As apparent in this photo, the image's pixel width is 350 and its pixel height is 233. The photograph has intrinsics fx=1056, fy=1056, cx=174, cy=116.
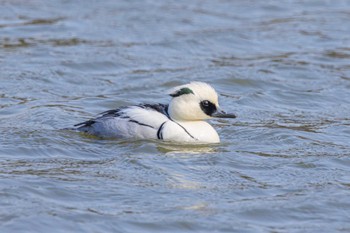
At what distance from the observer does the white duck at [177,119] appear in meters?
12.4

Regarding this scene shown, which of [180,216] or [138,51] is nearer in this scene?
[180,216]

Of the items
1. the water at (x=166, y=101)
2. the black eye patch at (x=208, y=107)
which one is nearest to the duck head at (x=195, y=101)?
the black eye patch at (x=208, y=107)

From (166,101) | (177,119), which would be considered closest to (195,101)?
(177,119)

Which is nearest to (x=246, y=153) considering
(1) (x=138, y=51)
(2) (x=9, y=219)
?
(2) (x=9, y=219)

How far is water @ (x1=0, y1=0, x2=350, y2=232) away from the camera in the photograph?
9.99 m

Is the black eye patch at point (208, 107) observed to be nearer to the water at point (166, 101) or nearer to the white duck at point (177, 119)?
the white duck at point (177, 119)

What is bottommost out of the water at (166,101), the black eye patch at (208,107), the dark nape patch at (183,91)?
the water at (166,101)

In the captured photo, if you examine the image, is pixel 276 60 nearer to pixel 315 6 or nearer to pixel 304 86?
pixel 304 86

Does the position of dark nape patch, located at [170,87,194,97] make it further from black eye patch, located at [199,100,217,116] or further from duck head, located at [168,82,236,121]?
black eye patch, located at [199,100,217,116]

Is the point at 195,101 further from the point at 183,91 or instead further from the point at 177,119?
the point at 177,119

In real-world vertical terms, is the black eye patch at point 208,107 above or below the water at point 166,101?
above

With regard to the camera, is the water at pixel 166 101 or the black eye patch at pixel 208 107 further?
the black eye patch at pixel 208 107

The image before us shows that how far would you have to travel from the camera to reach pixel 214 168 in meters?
11.7

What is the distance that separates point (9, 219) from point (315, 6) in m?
14.1
